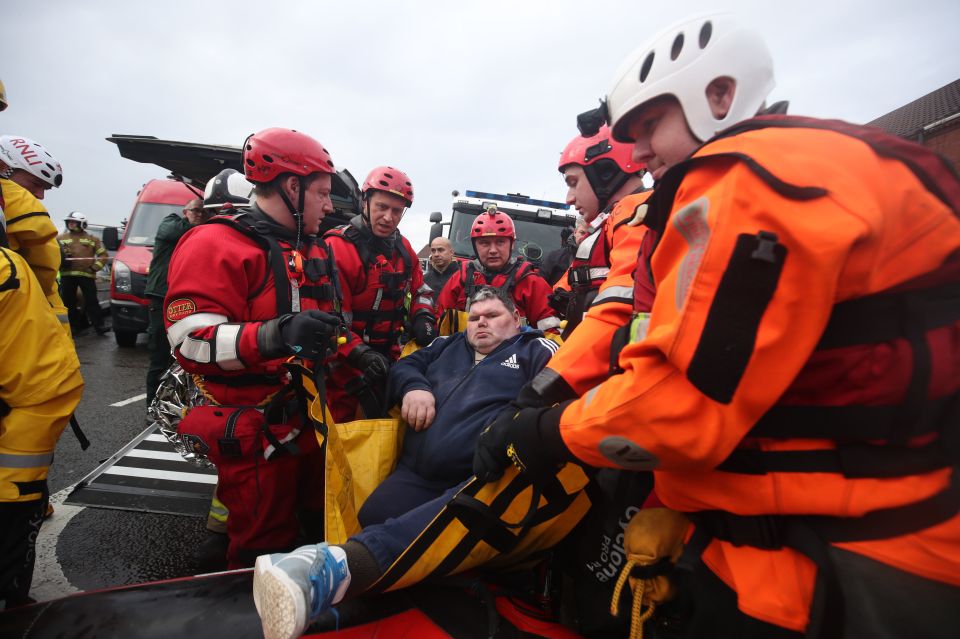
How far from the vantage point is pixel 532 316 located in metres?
4.64

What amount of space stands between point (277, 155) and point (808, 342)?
7.74ft

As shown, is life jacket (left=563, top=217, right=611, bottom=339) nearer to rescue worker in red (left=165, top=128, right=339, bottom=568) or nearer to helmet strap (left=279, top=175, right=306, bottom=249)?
rescue worker in red (left=165, top=128, right=339, bottom=568)

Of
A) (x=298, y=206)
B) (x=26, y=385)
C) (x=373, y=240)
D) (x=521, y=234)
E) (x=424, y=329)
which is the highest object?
(x=521, y=234)

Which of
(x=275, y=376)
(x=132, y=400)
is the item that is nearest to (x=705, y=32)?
(x=275, y=376)

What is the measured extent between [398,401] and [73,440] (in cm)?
356

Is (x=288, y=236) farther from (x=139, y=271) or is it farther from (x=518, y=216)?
(x=139, y=271)

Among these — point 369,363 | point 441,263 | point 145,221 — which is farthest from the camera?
point 145,221

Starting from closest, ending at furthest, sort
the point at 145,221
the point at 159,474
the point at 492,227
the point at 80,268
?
the point at 159,474, the point at 492,227, the point at 145,221, the point at 80,268

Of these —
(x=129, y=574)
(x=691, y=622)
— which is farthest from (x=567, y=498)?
(x=129, y=574)

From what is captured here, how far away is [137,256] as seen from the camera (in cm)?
736

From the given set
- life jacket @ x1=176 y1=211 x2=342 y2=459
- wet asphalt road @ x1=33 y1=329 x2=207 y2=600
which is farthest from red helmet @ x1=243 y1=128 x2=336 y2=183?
wet asphalt road @ x1=33 y1=329 x2=207 y2=600

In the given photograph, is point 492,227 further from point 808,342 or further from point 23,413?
point 808,342

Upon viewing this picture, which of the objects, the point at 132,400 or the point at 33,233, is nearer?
the point at 33,233

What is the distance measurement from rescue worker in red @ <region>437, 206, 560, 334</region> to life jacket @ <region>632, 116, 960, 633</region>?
3.51 metres
